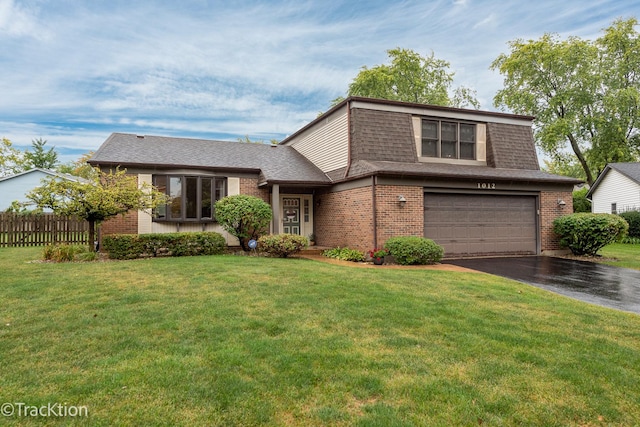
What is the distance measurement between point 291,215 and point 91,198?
23.3ft

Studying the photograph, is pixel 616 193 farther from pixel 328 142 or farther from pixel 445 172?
pixel 328 142

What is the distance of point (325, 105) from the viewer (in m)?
36.4

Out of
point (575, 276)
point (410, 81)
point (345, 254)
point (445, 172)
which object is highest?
point (410, 81)

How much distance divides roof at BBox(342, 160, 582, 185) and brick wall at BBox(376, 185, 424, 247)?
534 mm

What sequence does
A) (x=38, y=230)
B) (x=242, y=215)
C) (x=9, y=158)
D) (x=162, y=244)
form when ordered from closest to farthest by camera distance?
(x=162, y=244) → (x=242, y=215) → (x=38, y=230) → (x=9, y=158)

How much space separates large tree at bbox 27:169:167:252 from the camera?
10.1 metres

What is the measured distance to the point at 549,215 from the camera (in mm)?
13141

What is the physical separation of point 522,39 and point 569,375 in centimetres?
3441

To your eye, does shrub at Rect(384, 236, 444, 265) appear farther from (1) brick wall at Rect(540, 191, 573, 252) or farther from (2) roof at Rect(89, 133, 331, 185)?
(1) brick wall at Rect(540, 191, 573, 252)

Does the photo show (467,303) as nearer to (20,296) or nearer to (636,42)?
(20,296)

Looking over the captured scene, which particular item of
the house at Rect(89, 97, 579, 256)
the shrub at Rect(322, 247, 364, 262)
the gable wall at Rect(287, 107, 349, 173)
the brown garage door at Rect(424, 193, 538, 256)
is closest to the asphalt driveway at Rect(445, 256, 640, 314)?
the brown garage door at Rect(424, 193, 538, 256)

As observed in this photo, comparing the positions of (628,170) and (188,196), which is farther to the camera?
(628,170)

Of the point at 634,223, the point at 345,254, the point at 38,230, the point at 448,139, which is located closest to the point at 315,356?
the point at 345,254

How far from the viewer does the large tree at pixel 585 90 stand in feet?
90.0
